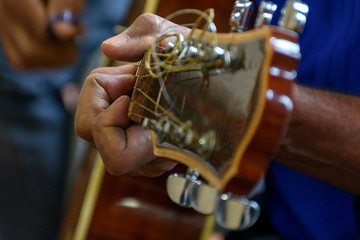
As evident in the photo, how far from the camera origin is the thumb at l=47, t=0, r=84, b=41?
159 centimetres

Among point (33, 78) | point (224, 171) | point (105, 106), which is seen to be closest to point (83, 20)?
point (33, 78)

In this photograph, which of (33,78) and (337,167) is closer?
(337,167)

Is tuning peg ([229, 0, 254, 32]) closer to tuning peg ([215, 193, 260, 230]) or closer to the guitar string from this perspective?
the guitar string

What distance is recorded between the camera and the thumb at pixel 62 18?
1.59 meters

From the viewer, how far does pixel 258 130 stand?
512 millimetres

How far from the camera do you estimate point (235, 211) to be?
0.54m

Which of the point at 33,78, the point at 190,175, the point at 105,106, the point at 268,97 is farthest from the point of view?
the point at 33,78

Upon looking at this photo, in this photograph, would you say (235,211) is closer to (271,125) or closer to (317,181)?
(271,125)

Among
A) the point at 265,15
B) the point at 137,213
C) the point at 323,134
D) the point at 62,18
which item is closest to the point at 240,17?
the point at 265,15

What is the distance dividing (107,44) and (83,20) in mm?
1130

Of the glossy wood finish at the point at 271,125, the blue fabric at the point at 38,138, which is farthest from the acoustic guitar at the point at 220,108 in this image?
the blue fabric at the point at 38,138

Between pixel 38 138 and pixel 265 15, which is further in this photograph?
pixel 38 138

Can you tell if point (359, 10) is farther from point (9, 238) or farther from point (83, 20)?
point (9, 238)

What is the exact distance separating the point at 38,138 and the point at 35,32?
40 centimetres
